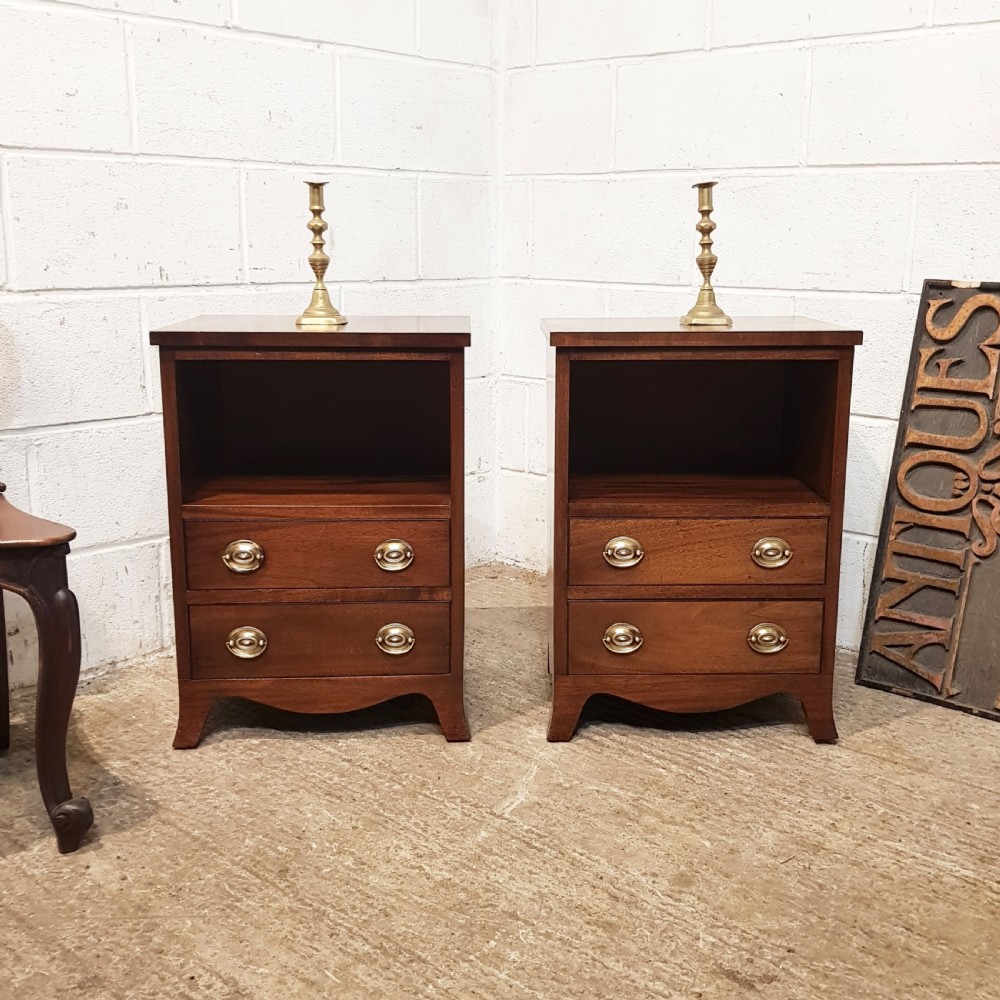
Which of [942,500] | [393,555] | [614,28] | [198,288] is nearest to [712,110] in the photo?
[614,28]

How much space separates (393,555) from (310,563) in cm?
15

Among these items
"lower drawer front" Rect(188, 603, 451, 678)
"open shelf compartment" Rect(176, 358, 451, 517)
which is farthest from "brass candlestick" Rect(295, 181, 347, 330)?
"lower drawer front" Rect(188, 603, 451, 678)

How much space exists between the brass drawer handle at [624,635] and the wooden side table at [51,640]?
2.95ft

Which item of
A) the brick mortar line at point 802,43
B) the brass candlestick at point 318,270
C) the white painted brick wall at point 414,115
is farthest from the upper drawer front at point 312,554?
the brick mortar line at point 802,43

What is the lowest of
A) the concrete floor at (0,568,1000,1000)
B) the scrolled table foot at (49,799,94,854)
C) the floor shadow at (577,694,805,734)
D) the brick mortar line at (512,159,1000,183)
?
the concrete floor at (0,568,1000,1000)

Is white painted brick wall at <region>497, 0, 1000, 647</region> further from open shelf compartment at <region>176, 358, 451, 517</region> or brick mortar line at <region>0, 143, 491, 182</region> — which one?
open shelf compartment at <region>176, 358, 451, 517</region>

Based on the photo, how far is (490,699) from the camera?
224 cm

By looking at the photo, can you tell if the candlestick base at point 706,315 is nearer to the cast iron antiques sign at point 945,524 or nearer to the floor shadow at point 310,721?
the cast iron antiques sign at point 945,524

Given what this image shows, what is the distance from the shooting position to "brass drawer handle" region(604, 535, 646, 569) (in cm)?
198

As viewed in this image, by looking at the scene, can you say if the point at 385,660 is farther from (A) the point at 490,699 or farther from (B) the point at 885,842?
(B) the point at 885,842

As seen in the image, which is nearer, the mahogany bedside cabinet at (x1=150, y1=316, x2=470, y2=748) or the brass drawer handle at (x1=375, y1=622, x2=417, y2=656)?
the mahogany bedside cabinet at (x1=150, y1=316, x2=470, y2=748)

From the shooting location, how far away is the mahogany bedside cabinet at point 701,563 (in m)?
1.92

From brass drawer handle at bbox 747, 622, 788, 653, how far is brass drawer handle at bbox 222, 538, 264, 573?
0.89m

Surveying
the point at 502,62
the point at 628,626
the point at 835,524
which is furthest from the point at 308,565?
the point at 502,62
